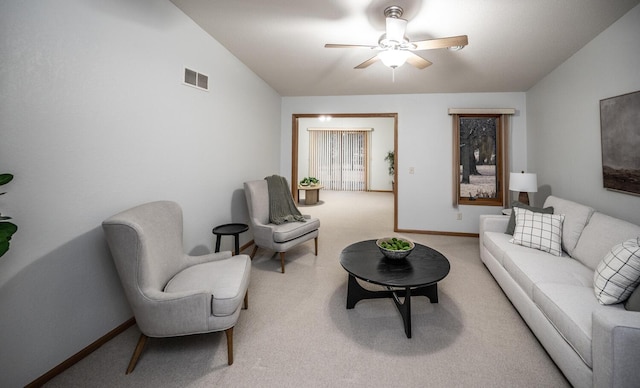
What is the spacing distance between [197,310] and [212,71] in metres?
2.38

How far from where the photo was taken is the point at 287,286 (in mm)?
2635

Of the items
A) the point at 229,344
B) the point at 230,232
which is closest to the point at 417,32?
the point at 230,232

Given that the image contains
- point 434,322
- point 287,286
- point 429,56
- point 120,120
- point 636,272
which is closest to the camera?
point 636,272

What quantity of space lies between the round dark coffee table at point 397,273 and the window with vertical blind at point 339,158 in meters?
7.59

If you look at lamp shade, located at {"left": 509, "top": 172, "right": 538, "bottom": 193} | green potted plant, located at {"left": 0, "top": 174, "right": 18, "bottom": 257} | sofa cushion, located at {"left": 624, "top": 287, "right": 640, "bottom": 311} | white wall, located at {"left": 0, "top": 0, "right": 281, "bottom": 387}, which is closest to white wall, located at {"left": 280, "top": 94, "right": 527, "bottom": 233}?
lamp shade, located at {"left": 509, "top": 172, "right": 538, "bottom": 193}

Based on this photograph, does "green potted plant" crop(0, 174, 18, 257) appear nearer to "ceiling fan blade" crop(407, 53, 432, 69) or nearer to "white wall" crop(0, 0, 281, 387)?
"white wall" crop(0, 0, 281, 387)

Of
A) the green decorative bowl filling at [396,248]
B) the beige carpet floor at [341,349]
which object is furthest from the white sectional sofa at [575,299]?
the green decorative bowl filling at [396,248]

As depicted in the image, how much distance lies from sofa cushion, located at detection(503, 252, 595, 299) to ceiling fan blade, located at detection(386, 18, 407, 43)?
2.03 meters

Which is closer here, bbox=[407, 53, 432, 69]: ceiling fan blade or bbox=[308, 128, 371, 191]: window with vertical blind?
bbox=[407, 53, 432, 69]: ceiling fan blade

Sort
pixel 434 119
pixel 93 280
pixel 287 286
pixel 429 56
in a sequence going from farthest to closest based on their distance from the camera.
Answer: pixel 434 119 → pixel 429 56 → pixel 287 286 → pixel 93 280

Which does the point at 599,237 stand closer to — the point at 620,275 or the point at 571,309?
the point at 620,275

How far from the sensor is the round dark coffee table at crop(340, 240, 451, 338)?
1866 mm

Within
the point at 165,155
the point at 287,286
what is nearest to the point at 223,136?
the point at 165,155

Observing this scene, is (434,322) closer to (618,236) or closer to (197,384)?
(618,236)
